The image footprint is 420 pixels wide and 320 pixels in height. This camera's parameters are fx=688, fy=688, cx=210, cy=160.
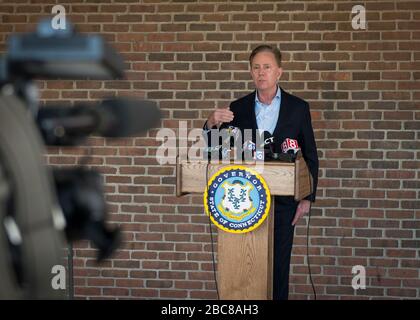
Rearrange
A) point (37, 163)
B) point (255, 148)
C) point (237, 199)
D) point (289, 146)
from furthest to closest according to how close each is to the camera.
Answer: point (289, 146), point (255, 148), point (237, 199), point (37, 163)

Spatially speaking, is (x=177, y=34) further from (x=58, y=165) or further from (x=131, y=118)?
(x=131, y=118)

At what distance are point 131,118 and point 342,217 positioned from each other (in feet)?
12.8

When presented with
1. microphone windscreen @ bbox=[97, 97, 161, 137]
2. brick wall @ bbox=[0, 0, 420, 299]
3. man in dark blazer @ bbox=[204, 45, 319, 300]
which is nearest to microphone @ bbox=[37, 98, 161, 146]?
microphone windscreen @ bbox=[97, 97, 161, 137]

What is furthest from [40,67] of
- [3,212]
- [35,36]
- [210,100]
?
[210,100]

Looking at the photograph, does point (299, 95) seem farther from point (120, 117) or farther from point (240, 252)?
point (120, 117)

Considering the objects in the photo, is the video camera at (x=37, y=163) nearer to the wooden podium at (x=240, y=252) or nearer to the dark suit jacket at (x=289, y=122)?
the wooden podium at (x=240, y=252)

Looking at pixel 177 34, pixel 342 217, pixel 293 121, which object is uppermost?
pixel 177 34

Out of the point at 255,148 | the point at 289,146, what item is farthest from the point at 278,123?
the point at 255,148

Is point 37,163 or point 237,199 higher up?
point 37,163

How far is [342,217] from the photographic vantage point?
5.28m

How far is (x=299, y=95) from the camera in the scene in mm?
5262

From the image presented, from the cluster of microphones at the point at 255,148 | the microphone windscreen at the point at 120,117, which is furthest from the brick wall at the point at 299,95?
the microphone windscreen at the point at 120,117

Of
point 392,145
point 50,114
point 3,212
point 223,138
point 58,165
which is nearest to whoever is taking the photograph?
point 3,212

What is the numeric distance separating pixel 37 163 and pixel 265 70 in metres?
2.74
